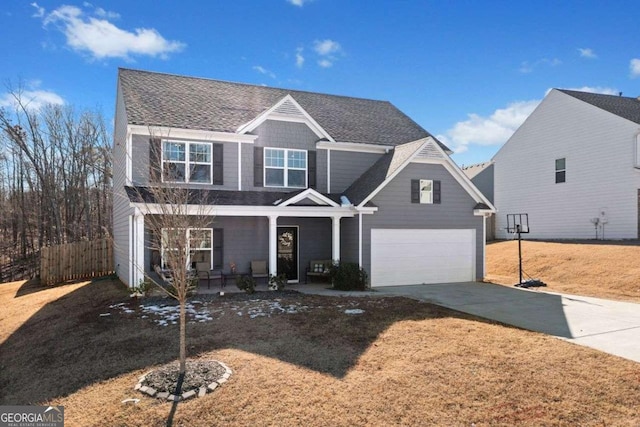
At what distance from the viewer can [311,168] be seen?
625 inches

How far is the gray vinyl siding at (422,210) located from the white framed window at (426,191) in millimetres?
160

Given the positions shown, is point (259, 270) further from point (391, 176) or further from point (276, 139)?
point (391, 176)

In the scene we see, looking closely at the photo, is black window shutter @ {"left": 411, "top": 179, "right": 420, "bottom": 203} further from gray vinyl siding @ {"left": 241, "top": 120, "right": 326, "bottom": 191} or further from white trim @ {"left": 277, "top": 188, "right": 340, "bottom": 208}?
gray vinyl siding @ {"left": 241, "top": 120, "right": 326, "bottom": 191}

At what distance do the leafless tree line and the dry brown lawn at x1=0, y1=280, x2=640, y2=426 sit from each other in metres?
19.7

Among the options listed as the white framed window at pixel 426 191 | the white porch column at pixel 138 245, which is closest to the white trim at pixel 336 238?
the white framed window at pixel 426 191

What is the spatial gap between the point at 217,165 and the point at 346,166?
5355 mm

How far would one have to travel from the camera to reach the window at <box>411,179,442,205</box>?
1503 cm

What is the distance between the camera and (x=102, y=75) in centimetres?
2030

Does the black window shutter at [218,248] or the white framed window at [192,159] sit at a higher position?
the white framed window at [192,159]

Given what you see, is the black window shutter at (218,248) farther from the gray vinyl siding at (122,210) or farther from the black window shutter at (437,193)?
the black window shutter at (437,193)

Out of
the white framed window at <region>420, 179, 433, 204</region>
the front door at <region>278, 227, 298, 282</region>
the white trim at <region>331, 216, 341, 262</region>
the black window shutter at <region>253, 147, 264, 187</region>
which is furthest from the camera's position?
the front door at <region>278, 227, 298, 282</region>

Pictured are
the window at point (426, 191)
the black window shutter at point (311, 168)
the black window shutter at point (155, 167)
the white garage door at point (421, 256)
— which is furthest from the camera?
the black window shutter at point (311, 168)

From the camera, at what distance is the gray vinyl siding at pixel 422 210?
47.5ft

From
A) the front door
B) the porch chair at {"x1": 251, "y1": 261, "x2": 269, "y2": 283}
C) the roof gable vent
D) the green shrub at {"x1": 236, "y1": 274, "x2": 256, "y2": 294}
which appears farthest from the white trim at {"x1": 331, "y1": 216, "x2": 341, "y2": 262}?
the roof gable vent
